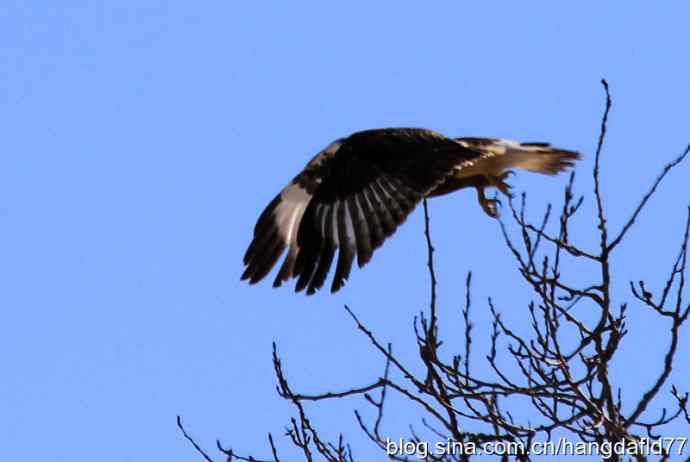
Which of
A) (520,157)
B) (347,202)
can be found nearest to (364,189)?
(347,202)

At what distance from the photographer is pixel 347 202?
736 centimetres

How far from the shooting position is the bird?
6.99 m

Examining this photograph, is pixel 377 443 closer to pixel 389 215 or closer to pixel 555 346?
pixel 555 346

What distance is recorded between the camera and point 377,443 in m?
5.81

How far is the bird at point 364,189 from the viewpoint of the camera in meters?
6.99

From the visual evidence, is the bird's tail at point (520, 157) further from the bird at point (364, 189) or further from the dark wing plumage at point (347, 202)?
the dark wing plumage at point (347, 202)

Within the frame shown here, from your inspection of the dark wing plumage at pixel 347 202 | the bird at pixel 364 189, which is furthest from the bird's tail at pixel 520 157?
the dark wing plumage at pixel 347 202

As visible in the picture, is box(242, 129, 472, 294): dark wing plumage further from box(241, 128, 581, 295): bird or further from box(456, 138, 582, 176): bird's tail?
box(456, 138, 582, 176): bird's tail

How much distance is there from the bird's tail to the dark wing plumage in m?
0.33

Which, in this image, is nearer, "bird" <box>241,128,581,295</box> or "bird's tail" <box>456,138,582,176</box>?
"bird" <box>241,128,581,295</box>

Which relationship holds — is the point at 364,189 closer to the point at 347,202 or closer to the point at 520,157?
the point at 347,202

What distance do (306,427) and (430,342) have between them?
0.72 metres

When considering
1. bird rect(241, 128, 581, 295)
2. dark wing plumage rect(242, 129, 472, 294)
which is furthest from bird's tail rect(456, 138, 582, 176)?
dark wing plumage rect(242, 129, 472, 294)

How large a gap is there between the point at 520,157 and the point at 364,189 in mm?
1220
